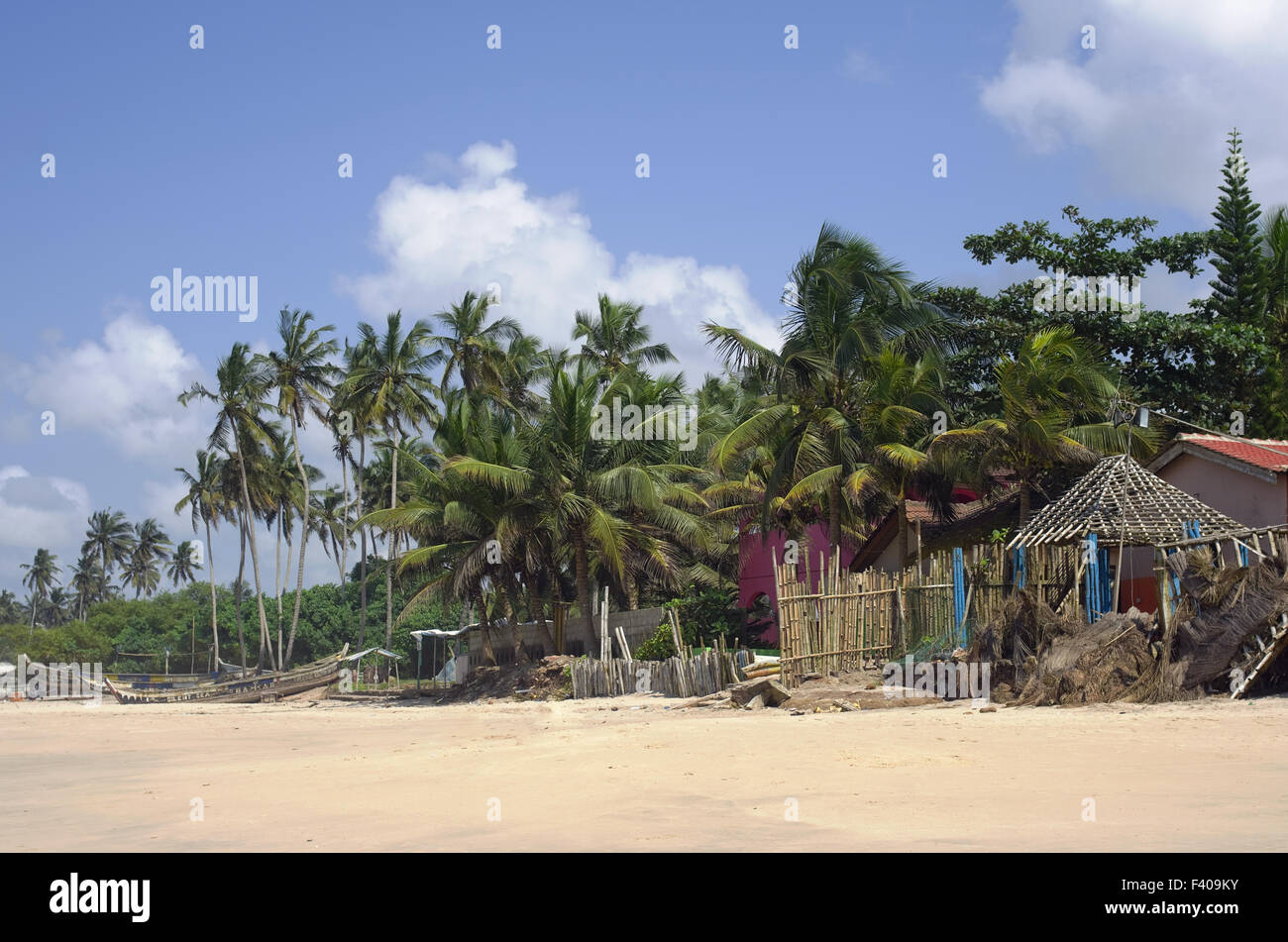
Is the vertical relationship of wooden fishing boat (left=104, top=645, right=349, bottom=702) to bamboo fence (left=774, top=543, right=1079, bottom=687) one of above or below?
below

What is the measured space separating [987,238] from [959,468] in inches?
311

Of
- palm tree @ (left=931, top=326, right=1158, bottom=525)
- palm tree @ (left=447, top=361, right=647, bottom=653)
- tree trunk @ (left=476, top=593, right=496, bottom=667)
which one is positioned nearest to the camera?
palm tree @ (left=931, top=326, right=1158, bottom=525)

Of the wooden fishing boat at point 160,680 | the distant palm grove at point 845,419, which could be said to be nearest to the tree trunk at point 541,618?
the distant palm grove at point 845,419

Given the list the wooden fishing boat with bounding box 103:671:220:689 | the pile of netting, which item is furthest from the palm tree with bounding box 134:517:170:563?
the pile of netting

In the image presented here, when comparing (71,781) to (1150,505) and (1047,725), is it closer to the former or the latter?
(1047,725)

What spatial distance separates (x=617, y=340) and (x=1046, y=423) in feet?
75.5

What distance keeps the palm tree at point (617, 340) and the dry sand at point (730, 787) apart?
94.1 ft

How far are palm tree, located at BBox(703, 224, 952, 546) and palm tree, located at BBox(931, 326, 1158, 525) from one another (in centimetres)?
227

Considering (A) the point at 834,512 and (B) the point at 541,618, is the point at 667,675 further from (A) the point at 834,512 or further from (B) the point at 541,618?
(B) the point at 541,618

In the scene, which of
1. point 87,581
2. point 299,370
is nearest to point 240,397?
point 299,370

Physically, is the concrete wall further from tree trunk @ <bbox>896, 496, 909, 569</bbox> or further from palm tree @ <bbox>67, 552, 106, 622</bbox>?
palm tree @ <bbox>67, 552, 106, 622</bbox>

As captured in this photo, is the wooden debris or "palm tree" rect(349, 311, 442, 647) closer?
the wooden debris

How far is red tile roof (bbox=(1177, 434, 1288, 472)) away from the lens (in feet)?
67.7

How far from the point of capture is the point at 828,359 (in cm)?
2473
